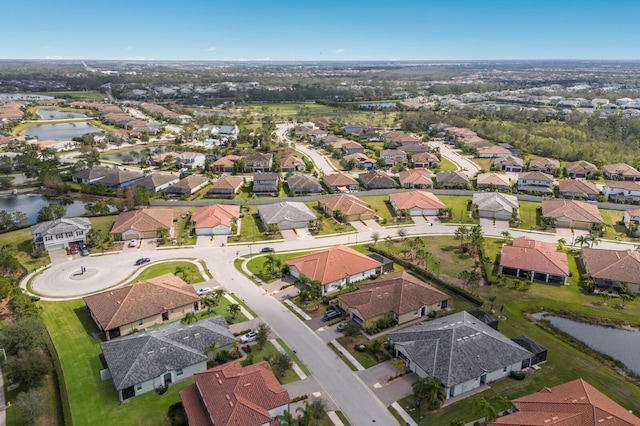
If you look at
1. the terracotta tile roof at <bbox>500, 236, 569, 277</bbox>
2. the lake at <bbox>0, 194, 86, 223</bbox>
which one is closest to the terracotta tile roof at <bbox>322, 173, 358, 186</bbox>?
the terracotta tile roof at <bbox>500, 236, 569, 277</bbox>

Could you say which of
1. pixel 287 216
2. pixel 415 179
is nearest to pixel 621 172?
pixel 415 179

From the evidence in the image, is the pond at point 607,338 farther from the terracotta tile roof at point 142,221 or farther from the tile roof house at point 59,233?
the tile roof house at point 59,233

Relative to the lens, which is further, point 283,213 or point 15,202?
point 15,202

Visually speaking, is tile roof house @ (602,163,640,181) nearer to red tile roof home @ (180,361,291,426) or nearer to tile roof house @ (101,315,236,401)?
tile roof house @ (101,315,236,401)

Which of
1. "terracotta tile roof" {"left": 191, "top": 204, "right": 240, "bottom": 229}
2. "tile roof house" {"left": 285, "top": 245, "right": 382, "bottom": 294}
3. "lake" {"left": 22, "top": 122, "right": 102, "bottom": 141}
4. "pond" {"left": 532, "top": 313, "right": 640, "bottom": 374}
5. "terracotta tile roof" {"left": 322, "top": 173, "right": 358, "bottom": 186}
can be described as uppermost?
"lake" {"left": 22, "top": 122, "right": 102, "bottom": 141}

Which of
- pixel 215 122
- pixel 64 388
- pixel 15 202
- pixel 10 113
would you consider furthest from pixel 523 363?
pixel 10 113

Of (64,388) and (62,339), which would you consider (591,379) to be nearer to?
(64,388)

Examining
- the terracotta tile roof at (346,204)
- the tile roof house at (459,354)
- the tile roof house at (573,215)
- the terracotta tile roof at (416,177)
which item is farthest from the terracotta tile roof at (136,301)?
the tile roof house at (573,215)
